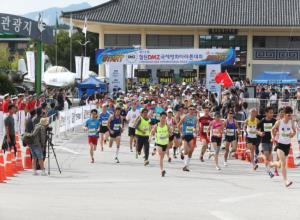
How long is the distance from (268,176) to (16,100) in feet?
38.5

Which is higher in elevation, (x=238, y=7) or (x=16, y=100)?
(x=238, y=7)

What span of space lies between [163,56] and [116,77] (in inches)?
117

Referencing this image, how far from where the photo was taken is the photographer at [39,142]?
55.5ft

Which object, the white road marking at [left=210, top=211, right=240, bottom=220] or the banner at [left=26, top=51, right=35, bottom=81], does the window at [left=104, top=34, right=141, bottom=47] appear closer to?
the banner at [left=26, top=51, right=35, bottom=81]

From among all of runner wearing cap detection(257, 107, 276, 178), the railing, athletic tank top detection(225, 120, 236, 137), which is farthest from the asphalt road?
the railing

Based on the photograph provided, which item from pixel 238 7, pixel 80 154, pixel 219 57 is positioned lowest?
pixel 80 154

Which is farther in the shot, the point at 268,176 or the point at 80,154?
the point at 80,154

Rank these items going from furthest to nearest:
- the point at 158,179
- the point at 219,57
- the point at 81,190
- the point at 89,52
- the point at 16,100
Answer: the point at 89,52
the point at 219,57
the point at 16,100
the point at 158,179
the point at 81,190

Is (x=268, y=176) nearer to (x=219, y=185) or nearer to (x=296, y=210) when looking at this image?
(x=219, y=185)

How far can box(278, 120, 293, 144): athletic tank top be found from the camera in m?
15.3

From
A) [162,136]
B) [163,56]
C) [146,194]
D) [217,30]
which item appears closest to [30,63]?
[217,30]

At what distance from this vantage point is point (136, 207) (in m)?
12.0

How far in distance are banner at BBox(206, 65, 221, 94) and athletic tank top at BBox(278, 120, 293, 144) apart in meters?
22.9

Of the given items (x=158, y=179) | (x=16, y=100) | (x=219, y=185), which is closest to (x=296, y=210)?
(x=219, y=185)
